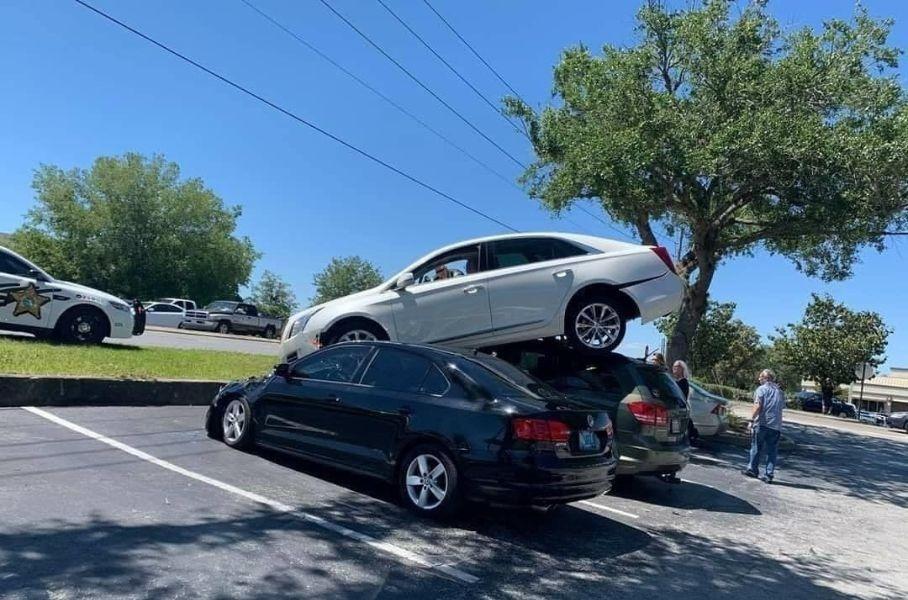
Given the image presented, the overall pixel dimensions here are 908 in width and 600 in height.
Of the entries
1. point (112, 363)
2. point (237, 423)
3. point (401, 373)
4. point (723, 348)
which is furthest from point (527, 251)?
point (723, 348)

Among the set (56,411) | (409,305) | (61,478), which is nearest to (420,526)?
(61,478)

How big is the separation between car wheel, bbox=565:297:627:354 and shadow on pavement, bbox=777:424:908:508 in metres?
5.40

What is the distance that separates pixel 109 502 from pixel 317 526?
156 cm

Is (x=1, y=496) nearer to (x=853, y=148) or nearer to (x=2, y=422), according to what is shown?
(x=2, y=422)

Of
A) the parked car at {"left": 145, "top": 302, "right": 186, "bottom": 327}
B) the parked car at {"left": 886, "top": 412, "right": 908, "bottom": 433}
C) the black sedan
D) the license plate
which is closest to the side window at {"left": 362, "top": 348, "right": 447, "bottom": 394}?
the black sedan

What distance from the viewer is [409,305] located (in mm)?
9227

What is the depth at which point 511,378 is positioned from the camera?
259 inches

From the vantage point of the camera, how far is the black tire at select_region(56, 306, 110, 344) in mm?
13016

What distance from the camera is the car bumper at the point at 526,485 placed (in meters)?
5.65

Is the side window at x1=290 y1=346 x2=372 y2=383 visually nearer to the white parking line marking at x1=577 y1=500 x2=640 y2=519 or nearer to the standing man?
the white parking line marking at x1=577 y1=500 x2=640 y2=519

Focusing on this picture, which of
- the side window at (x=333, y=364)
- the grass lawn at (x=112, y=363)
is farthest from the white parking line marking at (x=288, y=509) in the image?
the grass lawn at (x=112, y=363)

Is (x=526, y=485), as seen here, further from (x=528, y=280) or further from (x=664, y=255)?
(x=664, y=255)

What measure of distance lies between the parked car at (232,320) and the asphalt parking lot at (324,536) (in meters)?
29.4

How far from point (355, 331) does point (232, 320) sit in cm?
3098
